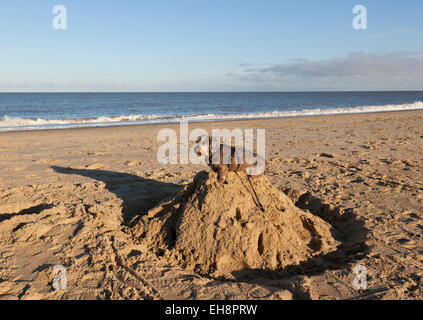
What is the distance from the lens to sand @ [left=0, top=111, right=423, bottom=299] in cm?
272

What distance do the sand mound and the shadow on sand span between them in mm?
664

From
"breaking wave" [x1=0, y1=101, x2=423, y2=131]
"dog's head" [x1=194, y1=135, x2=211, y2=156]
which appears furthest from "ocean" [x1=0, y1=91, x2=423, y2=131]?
"dog's head" [x1=194, y1=135, x2=211, y2=156]

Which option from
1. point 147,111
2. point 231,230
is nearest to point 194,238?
point 231,230

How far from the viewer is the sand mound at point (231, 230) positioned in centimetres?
319

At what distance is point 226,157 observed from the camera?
343 cm

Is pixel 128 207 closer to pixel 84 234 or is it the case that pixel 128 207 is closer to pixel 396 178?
pixel 84 234

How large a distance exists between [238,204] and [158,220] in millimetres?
1039

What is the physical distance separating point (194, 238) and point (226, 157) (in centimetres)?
96

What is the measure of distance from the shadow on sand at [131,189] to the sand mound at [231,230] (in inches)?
26.1

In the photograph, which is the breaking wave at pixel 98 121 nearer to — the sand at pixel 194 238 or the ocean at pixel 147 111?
the ocean at pixel 147 111

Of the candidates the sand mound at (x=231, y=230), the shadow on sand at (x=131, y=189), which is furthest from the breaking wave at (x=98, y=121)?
the sand mound at (x=231, y=230)

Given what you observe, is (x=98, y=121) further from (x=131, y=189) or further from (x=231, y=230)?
(x=231, y=230)

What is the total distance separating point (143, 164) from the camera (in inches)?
292
